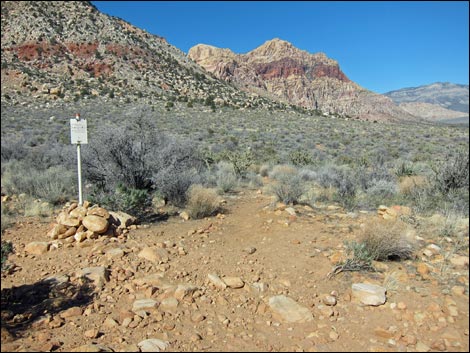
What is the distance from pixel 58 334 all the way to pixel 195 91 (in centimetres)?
4413

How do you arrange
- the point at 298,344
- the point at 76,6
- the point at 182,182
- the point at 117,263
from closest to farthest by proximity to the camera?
the point at 298,344 → the point at 117,263 → the point at 182,182 → the point at 76,6

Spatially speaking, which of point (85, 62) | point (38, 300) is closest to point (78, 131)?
point (38, 300)

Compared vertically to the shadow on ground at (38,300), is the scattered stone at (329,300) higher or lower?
higher

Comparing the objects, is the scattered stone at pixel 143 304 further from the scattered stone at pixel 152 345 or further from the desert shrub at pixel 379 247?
the desert shrub at pixel 379 247

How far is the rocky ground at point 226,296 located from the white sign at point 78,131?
1822 millimetres

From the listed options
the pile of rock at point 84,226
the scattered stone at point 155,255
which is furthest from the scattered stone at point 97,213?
the scattered stone at point 155,255

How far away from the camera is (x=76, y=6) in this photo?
5062 cm

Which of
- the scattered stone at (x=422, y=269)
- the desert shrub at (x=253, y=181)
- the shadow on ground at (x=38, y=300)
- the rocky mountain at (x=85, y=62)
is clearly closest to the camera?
the shadow on ground at (x=38, y=300)

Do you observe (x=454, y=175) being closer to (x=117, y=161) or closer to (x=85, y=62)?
(x=117, y=161)

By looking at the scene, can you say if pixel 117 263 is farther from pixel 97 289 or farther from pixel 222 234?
pixel 222 234

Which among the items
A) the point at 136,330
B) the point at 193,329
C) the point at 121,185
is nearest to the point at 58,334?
the point at 136,330

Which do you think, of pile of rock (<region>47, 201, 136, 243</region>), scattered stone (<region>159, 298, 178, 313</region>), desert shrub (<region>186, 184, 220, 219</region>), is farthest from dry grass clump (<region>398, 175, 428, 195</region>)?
scattered stone (<region>159, 298, 178, 313</region>)

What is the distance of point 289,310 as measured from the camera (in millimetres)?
3707

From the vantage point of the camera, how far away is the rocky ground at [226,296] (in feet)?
10.6
